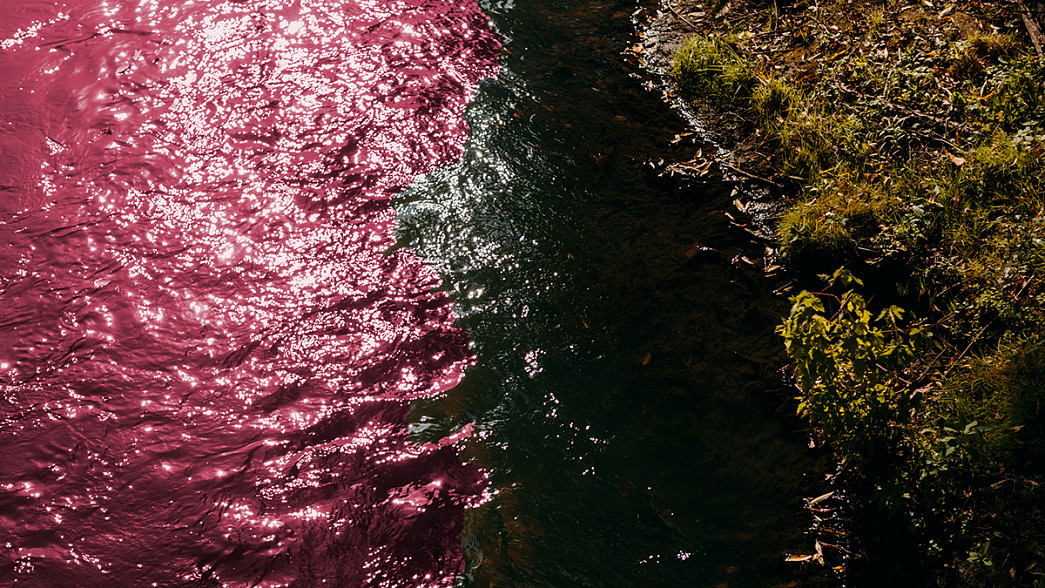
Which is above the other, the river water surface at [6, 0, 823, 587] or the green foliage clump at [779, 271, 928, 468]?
the river water surface at [6, 0, 823, 587]

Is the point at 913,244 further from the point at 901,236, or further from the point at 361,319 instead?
the point at 361,319

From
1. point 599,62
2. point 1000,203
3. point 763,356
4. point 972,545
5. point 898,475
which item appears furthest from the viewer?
point 599,62

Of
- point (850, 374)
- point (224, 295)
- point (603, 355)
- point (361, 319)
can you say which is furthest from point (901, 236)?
point (224, 295)

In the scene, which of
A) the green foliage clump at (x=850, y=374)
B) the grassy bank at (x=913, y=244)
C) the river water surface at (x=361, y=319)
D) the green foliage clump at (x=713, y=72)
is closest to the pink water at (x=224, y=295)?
the river water surface at (x=361, y=319)

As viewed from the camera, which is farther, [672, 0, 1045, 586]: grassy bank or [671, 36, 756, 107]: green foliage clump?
[671, 36, 756, 107]: green foliage clump

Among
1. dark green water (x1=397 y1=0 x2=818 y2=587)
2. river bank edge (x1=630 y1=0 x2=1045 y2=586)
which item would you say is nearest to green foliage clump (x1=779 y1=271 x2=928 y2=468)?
river bank edge (x1=630 y1=0 x2=1045 y2=586)

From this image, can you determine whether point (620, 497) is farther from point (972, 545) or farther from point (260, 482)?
point (260, 482)

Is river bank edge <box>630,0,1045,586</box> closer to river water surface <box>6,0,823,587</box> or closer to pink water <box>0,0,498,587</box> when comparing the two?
river water surface <box>6,0,823,587</box>

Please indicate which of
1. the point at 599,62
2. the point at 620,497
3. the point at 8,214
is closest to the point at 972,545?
the point at 620,497

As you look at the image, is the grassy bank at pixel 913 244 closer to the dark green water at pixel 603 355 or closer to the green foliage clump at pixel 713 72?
the green foliage clump at pixel 713 72
